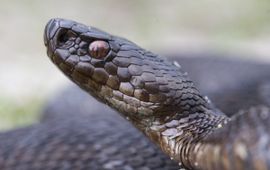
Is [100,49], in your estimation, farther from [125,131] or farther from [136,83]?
[125,131]

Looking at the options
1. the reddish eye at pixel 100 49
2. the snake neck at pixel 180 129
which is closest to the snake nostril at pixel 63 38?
the reddish eye at pixel 100 49

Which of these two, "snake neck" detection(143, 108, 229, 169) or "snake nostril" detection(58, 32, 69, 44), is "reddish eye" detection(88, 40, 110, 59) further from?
"snake neck" detection(143, 108, 229, 169)

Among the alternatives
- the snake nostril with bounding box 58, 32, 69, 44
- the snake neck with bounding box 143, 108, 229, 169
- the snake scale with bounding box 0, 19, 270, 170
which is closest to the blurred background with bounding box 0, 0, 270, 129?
the snake scale with bounding box 0, 19, 270, 170

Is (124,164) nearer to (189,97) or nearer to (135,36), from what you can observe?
(189,97)

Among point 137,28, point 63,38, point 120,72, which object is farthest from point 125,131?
point 137,28

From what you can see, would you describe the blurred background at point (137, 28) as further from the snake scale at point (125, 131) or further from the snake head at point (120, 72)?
the snake head at point (120, 72)

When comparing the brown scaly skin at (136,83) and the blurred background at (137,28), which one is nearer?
the brown scaly skin at (136,83)

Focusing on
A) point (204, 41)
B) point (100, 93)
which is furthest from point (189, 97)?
point (204, 41)
